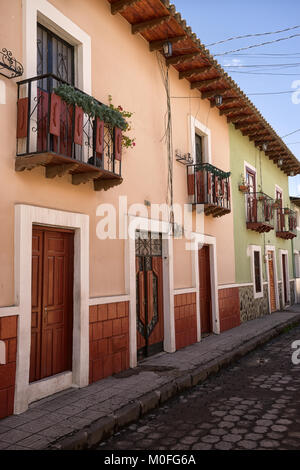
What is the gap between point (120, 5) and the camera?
6.88 metres

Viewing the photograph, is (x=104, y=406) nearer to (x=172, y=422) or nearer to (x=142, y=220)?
(x=172, y=422)

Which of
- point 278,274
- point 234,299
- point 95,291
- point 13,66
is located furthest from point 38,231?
point 278,274

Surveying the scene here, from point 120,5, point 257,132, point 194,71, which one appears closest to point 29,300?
point 120,5

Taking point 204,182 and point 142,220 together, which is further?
point 204,182

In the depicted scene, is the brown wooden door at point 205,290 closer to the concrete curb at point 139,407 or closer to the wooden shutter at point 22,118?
the concrete curb at point 139,407

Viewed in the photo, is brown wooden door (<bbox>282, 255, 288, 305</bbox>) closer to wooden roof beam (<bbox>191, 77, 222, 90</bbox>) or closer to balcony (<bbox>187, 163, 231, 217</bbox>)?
balcony (<bbox>187, 163, 231, 217</bbox>)

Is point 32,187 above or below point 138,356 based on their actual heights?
above

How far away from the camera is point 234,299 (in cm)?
1166

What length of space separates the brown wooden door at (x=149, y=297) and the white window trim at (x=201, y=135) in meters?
2.80

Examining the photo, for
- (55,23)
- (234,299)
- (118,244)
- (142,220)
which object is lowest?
(234,299)

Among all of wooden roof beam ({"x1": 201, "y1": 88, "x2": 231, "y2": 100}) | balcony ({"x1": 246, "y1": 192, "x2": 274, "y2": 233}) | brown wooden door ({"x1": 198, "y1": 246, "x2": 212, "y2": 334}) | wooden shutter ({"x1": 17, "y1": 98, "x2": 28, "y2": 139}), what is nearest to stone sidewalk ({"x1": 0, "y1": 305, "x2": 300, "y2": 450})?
brown wooden door ({"x1": 198, "y1": 246, "x2": 212, "y2": 334})

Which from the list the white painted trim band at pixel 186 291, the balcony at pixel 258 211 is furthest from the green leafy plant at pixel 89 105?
the balcony at pixel 258 211

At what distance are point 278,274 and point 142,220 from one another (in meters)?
11.4

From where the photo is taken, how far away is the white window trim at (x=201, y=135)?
9.62m
